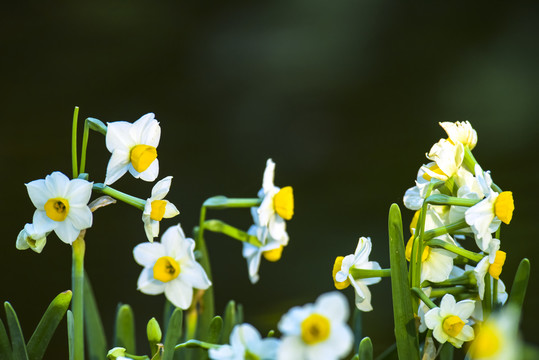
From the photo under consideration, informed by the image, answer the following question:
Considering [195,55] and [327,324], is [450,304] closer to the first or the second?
[327,324]

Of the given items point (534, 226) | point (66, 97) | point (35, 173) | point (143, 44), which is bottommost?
point (534, 226)

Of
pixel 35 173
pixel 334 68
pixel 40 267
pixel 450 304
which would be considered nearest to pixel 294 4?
pixel 334 68

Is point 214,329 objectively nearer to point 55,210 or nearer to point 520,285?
point 55,210

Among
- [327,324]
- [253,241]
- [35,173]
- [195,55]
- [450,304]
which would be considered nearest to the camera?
[327,324]

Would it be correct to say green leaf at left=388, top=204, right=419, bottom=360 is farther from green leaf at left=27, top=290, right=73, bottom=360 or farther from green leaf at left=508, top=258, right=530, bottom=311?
green leaf at left=27, top=290, right=73, bottom=360

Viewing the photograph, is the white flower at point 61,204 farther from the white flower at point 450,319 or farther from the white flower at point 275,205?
the white flower at point 450,319

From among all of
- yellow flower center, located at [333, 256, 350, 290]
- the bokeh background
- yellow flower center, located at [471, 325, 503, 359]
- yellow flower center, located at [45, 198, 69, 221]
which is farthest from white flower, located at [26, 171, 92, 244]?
the bokeh background
